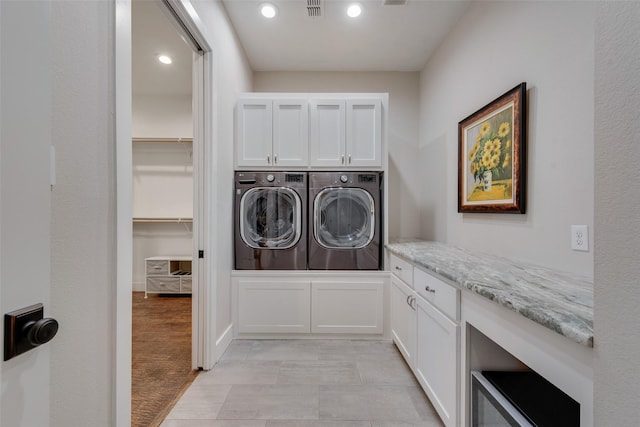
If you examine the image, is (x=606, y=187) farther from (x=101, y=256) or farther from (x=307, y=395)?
(x=307, y=395)

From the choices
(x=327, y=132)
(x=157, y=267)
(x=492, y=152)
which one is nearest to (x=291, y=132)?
(x=327, y=132)

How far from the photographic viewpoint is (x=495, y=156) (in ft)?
6.23

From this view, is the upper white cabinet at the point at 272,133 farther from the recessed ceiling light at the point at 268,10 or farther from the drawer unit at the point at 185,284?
the drawer unit at the point at 185,284

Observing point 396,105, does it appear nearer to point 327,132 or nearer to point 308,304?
point 327,132

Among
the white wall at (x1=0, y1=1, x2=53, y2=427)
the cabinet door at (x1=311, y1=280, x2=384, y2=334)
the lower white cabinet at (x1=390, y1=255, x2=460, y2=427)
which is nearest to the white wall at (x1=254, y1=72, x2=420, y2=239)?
the cabinet door at (x1=311, y1=280, x2=384, y2=334)

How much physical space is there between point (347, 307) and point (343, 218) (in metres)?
0.80

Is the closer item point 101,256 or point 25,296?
point 25,296

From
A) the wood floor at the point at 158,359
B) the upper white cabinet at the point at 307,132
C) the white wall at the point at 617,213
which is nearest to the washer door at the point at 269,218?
the upper white cabinet at the point at 307,132

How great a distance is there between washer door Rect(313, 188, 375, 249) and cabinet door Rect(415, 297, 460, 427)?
0.87 m

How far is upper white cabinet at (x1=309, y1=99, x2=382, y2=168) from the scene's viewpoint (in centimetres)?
254

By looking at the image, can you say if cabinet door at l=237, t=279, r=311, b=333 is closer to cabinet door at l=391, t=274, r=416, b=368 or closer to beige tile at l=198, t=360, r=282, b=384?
beige tile at l=198, t=360, r=282, b=384

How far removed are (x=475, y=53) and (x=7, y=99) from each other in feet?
8.72

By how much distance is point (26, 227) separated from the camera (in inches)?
20.6

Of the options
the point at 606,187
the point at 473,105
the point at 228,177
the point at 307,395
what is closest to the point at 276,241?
the point at 228,177
